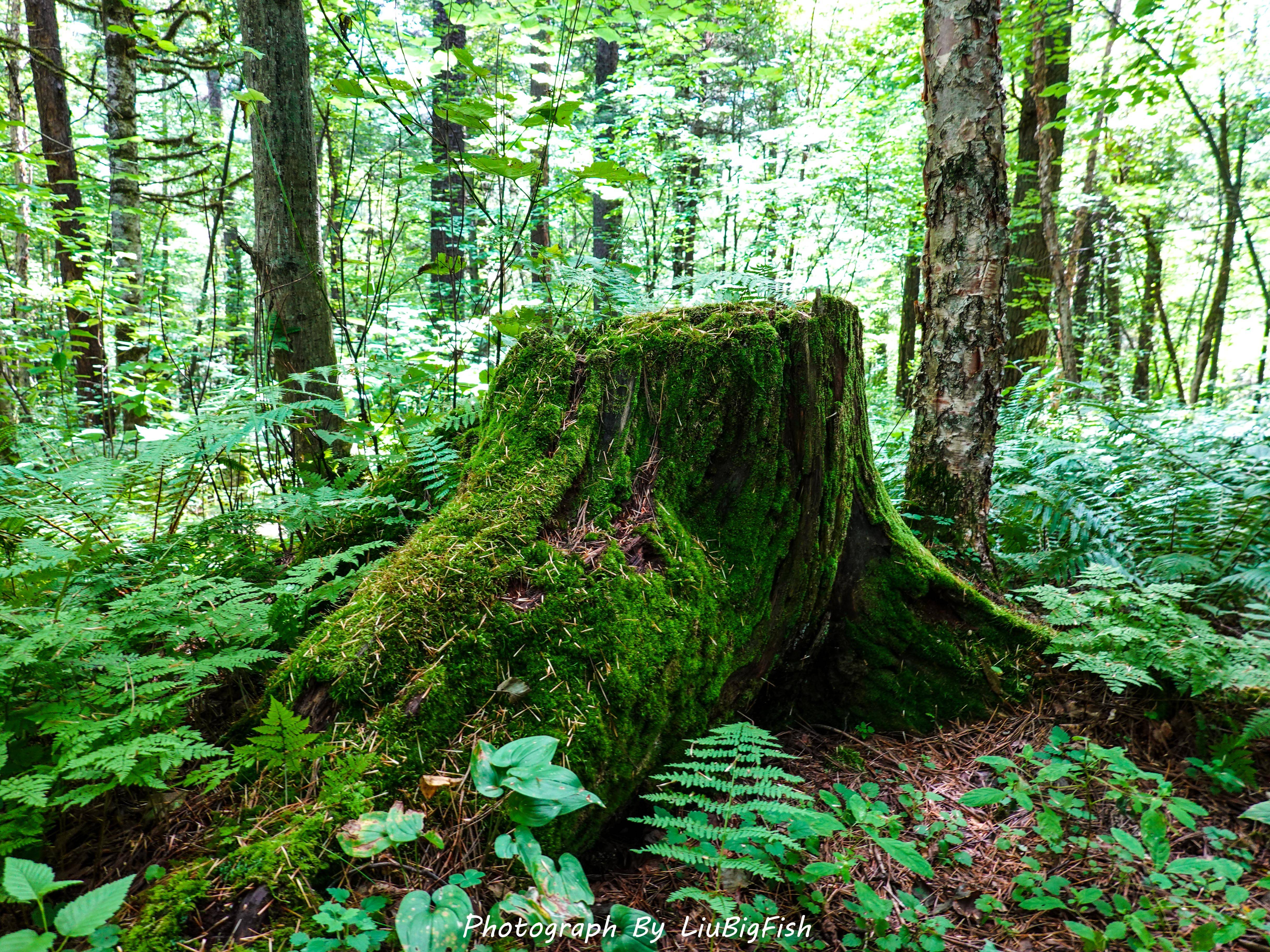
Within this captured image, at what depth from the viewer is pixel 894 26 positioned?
970cm

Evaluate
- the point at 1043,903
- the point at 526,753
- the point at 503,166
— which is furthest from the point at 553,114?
the point at 1043,903

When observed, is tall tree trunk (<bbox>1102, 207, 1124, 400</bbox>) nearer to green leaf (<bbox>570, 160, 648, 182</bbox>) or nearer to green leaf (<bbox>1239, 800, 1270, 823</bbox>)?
green leaf (<bbox>1239, 800, 1270, 823</bbox>)

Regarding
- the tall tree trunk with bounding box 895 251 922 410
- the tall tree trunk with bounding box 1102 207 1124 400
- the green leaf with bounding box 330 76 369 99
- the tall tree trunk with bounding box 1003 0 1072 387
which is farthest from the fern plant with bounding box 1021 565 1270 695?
the tall tree trunk with bounding box 1102 207 1124 400

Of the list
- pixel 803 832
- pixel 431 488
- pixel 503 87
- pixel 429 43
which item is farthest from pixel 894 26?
pixel 803 832

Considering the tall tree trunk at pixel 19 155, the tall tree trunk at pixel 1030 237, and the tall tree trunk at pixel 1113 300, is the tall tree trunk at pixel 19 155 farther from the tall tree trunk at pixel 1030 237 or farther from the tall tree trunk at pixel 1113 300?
the tall tree trunk at pixel 1113 300

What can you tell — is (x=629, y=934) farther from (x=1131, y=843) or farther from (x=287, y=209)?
(x=287, y=209)

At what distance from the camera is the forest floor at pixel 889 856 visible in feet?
4.98

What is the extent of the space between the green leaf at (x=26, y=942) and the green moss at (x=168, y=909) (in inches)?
8.8

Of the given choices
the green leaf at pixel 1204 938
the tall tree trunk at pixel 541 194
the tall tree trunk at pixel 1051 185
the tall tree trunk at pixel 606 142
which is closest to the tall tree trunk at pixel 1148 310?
the tall tree trunk at pixel 1051 185

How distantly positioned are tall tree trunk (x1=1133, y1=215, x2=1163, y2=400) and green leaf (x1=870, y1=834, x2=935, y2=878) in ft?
43.3

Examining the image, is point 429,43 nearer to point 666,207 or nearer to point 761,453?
point 761,453

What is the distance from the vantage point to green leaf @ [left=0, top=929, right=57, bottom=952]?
1048mm

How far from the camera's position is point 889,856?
214cm

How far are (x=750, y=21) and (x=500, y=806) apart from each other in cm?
1886
